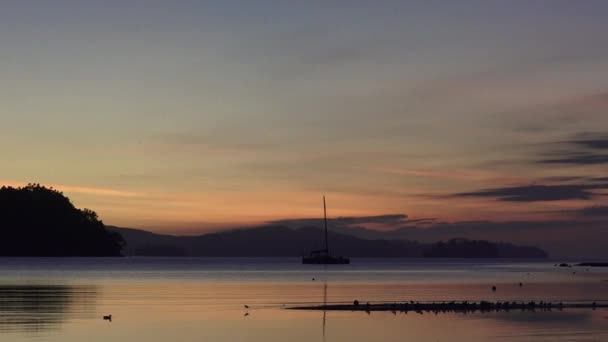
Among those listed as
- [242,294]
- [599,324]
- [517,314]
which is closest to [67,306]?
[242,294]

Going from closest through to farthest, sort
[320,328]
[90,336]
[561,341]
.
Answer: [561,341] → [90,336] → [320,328]

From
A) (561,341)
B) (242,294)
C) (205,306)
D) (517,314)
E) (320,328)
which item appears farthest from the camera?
(242,294)

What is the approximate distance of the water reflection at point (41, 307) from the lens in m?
60.9

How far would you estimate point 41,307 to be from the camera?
77438mm

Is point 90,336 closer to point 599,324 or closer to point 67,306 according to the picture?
point 67,306

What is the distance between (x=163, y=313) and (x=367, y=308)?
15.4 metres

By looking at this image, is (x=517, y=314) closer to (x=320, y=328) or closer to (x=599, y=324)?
(x=599, y=324)

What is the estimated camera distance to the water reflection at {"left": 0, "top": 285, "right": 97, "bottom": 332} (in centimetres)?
6088

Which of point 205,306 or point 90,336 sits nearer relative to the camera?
point 90,336

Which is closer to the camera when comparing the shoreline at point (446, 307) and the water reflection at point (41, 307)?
the water reflection at point (41, 307)

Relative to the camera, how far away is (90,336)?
181ft

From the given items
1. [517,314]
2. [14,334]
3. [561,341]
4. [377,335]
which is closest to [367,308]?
[517,314]

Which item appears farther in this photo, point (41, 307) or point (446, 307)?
point (41, 307)

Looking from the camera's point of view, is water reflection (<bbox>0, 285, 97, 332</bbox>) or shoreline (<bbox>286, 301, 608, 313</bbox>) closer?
water reflection (<bbox>0, 285, 97, 332</bbox>)
